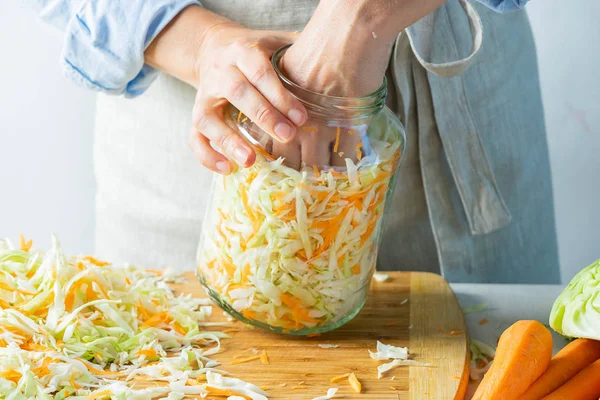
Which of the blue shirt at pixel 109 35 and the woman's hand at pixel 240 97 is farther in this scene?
the blue shirt at pixel 109 35

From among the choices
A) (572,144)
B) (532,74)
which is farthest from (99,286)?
(572,144)

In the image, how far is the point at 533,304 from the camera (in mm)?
1379

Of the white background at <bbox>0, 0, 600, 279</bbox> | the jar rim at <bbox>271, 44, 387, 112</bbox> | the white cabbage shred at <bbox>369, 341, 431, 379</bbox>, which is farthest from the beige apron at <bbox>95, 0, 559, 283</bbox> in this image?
the white background at <bbox>0, 0, 600, 279</bbox>

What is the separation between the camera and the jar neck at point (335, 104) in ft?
3.52

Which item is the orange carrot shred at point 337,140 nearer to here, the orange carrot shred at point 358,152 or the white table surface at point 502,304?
the orange carrot shred at point 358,152

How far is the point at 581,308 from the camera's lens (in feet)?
3.64

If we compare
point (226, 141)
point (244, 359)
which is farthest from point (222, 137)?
point (244, 359)

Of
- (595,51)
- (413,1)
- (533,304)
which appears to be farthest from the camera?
→ (595,51)

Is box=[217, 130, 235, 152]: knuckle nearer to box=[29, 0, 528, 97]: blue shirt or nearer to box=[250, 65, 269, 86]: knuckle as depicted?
box=[250, 65, 269, 86]: knuckle

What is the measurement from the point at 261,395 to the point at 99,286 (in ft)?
1.17

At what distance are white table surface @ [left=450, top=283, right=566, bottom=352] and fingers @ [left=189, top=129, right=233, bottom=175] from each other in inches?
19.6

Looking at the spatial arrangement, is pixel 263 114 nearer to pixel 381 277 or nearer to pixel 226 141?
pixel 226 141

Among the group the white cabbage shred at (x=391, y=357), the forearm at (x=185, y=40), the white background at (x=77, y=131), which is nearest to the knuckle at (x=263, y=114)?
the forearm at (x=185, y=40)

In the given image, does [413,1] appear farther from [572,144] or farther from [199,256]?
[572,144]
